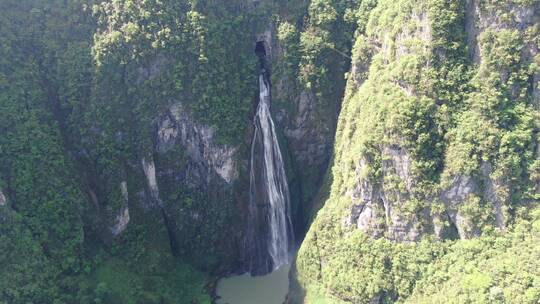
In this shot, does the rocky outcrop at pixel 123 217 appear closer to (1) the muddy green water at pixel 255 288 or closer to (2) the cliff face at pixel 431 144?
(1) the muddy green water at pixel 255 288

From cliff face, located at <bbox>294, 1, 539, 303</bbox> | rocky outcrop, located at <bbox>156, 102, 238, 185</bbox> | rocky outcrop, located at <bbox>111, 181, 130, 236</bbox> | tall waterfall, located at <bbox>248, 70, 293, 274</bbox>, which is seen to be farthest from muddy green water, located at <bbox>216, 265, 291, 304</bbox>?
rocky outcrop, located at <bbox>111, 181, 130, 236</bbox>

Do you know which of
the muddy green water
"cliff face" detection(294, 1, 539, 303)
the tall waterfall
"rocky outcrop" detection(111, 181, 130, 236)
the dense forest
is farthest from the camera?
the tall waterfall

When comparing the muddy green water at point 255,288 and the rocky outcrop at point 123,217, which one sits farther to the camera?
the muddy green water at point 255,288

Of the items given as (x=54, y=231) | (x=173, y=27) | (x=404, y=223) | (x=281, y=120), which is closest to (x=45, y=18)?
(x=173, y=27)

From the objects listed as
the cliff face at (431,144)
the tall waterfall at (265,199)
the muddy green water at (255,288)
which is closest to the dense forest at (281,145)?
the cliff face at (431,144)

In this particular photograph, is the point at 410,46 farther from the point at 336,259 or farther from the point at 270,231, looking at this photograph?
the point at 270,231

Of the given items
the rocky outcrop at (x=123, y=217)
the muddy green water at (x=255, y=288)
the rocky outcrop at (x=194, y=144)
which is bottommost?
the muddy green water at (x=255, y=288)

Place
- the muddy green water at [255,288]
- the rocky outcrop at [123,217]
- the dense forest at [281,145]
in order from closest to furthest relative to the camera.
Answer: the dense forest at [281,145]
the rocky outcrop at [123,217]
the muddy green water at [255,288]

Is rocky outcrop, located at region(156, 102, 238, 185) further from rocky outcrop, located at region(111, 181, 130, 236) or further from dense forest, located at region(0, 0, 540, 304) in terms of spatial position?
rocky outcrop, located at region(111, 181, 130, 236)
